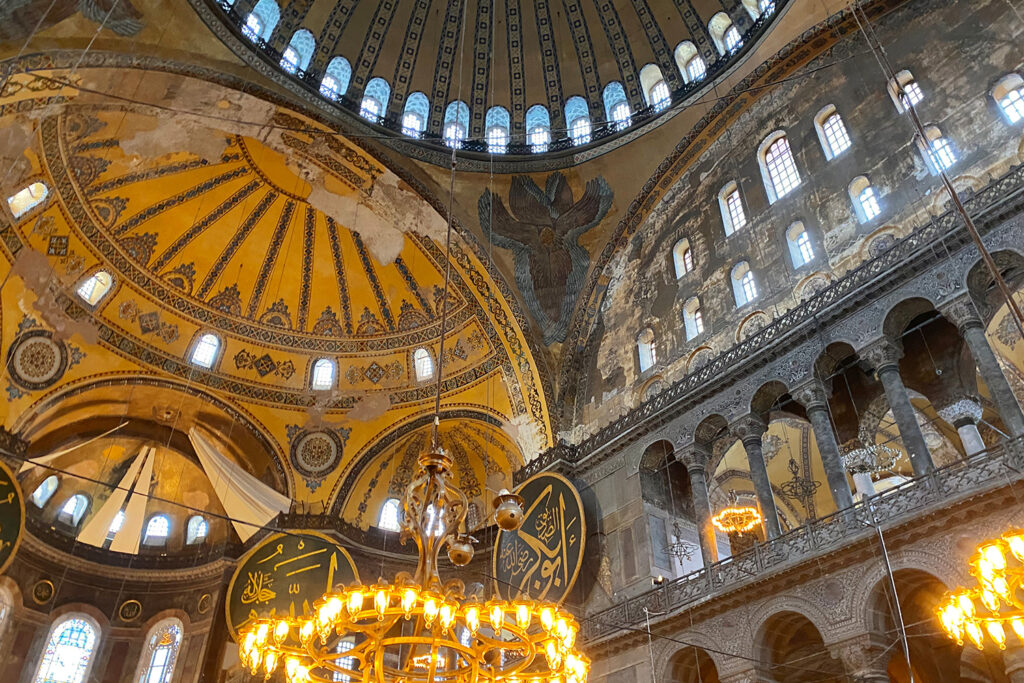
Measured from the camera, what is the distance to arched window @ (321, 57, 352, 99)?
12000mm

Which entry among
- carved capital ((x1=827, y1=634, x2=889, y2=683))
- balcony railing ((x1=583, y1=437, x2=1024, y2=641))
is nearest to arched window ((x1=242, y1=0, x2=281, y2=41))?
balcony railing ((x1=583, y1=437, x2=1024, y2=641))

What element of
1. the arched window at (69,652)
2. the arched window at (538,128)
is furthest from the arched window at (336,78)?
the arched window at (69,652)

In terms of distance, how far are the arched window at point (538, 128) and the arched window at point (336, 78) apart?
319cm

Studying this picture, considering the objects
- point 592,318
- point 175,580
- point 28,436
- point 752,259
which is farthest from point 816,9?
point 175,580

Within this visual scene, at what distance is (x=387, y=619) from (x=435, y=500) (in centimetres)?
90

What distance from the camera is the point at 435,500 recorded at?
5.44 meters

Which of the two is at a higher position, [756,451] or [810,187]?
[810,187]

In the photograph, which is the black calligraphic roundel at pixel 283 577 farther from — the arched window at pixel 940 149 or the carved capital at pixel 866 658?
the arched window at pixel 940 149

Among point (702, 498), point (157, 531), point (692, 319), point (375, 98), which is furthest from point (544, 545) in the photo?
point (157, 531)

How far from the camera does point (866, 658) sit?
653 centimetres

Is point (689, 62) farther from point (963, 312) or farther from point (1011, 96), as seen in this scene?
point (963, 312)

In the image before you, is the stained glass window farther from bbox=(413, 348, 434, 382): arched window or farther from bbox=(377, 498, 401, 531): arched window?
bbox=(413, 348, 434, 382): arched window

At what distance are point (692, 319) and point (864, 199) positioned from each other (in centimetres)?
271

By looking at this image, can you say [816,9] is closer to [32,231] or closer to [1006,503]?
[1006,503]
